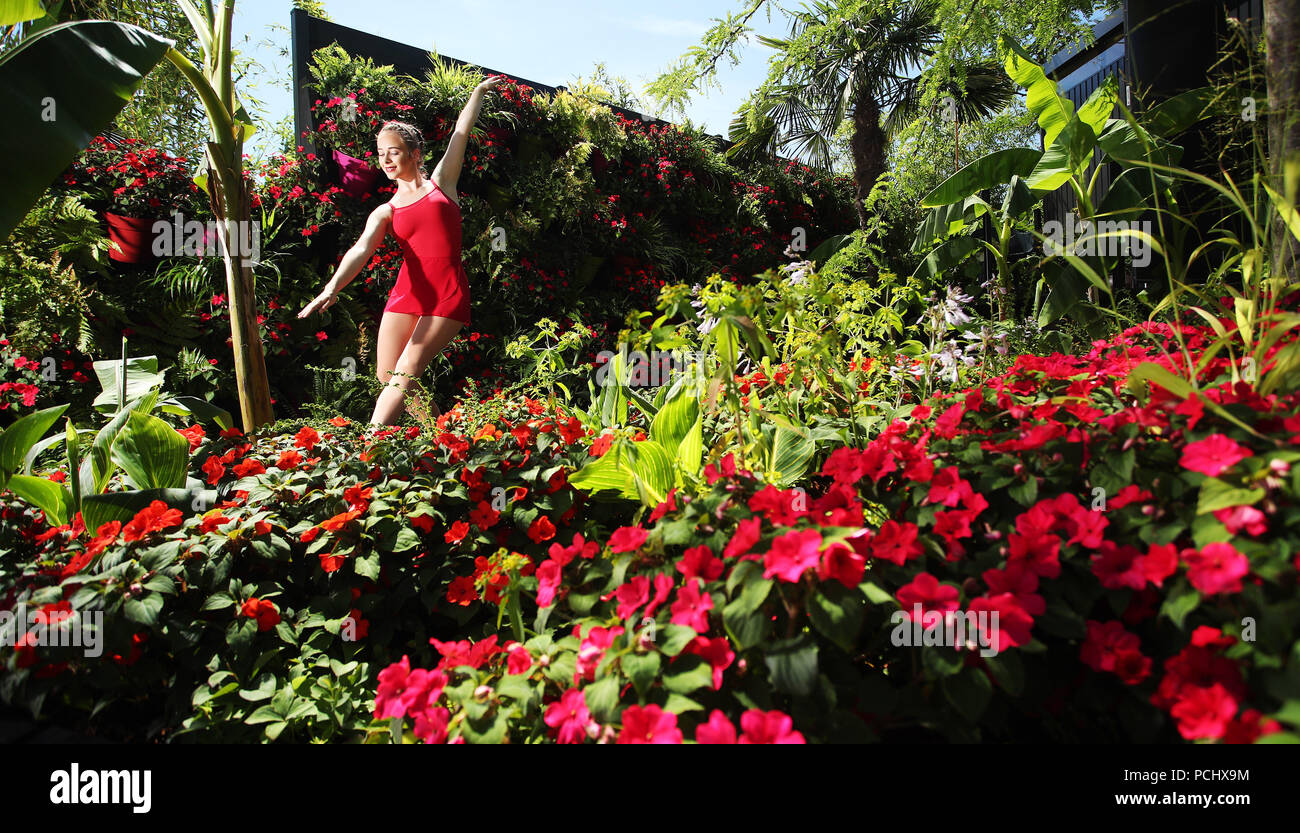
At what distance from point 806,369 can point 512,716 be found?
129 cm

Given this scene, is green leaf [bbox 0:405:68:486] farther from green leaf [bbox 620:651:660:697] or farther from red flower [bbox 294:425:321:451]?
green leaf [bbox 620:651:660:697]

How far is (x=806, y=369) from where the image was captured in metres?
2.00

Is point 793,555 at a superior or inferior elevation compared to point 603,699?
superior

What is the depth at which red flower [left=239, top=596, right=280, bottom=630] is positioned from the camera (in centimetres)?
152

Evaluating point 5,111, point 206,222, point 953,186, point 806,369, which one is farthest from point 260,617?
point 206,222

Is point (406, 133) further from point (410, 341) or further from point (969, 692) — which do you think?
point (969, 692)

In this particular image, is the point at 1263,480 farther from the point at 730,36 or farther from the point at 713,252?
the point at 713,252

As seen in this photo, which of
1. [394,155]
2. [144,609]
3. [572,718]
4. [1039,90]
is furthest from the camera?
[1039,90]

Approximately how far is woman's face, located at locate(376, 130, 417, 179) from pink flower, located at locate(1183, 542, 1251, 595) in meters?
3.91

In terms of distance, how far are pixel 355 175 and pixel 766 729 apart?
5.94 meters

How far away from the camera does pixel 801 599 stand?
3.20 ft

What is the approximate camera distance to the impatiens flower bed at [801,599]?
88cm

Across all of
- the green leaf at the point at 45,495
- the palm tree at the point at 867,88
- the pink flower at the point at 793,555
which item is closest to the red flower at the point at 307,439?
the green leaf at the point at 45,495

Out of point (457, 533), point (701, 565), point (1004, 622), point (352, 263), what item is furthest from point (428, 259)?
point (1004, 622)
